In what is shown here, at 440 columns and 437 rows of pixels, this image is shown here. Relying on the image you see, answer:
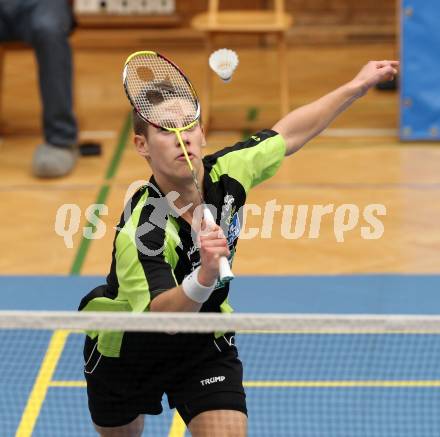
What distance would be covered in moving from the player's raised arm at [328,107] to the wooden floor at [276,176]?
2.91 metres

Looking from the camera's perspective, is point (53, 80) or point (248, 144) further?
point (53, 80)

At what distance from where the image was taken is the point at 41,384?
610 cm

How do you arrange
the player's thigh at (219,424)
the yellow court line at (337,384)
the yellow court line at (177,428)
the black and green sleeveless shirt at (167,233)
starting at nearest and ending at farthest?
1. the black and green sleeveless shirt at (167,233)
2. the player's thigh at (219,424)
3. the yellow court line at (177,428)
4. the yellow court line at (337,384)

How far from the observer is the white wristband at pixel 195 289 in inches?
146

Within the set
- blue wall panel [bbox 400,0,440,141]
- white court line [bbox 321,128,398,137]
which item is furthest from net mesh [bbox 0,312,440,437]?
white court line [bbox 321,128,398,137]

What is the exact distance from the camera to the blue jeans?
9.13 m

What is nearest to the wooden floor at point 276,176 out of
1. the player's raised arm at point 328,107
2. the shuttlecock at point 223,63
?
the player's raised arm at point 328,107

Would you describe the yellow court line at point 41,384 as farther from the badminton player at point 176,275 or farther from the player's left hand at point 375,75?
the player's left hand at point 375,75

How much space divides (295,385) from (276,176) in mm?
3270

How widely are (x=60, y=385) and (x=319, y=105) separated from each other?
240 cm

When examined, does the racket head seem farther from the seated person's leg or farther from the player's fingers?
the seated person's leg

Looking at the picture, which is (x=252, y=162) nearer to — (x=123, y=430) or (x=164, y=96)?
(x=164, y=96)

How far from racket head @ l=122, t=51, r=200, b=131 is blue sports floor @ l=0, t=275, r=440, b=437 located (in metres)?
2.01

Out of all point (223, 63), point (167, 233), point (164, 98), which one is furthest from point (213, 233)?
point (223, 63)
